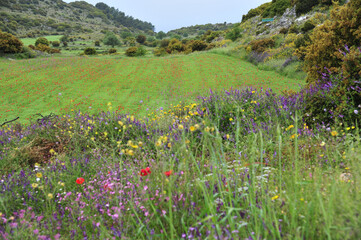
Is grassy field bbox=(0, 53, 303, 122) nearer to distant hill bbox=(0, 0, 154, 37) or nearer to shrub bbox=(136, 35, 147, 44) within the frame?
shrub bbox=(136, 35, 147, 44)

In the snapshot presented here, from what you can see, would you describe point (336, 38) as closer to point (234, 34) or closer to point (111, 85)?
point (111, 85)

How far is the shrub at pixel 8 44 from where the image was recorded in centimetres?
2316

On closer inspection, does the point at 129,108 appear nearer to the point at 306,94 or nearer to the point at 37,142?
the point at 37,142

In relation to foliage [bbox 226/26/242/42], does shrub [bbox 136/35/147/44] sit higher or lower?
higher

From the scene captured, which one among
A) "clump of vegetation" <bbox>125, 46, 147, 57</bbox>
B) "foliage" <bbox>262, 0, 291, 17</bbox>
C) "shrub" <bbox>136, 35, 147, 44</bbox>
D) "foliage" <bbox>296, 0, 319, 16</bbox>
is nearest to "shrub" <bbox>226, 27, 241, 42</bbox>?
"foliage" <bbox>262, 0, 291, 17</bbox>

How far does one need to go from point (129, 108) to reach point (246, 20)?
41600 mm

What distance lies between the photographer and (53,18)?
105 metres

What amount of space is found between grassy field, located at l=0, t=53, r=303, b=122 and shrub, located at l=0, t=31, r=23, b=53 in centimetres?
871

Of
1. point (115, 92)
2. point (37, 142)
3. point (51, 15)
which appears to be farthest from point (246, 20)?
point (51, 15)

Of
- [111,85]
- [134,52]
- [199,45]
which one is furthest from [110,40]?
[111,85]

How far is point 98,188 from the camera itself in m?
2.93

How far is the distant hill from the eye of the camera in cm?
7731

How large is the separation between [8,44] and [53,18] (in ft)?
333

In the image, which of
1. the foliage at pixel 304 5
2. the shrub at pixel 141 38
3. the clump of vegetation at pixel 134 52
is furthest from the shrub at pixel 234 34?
the shrub at pixel 141 38
